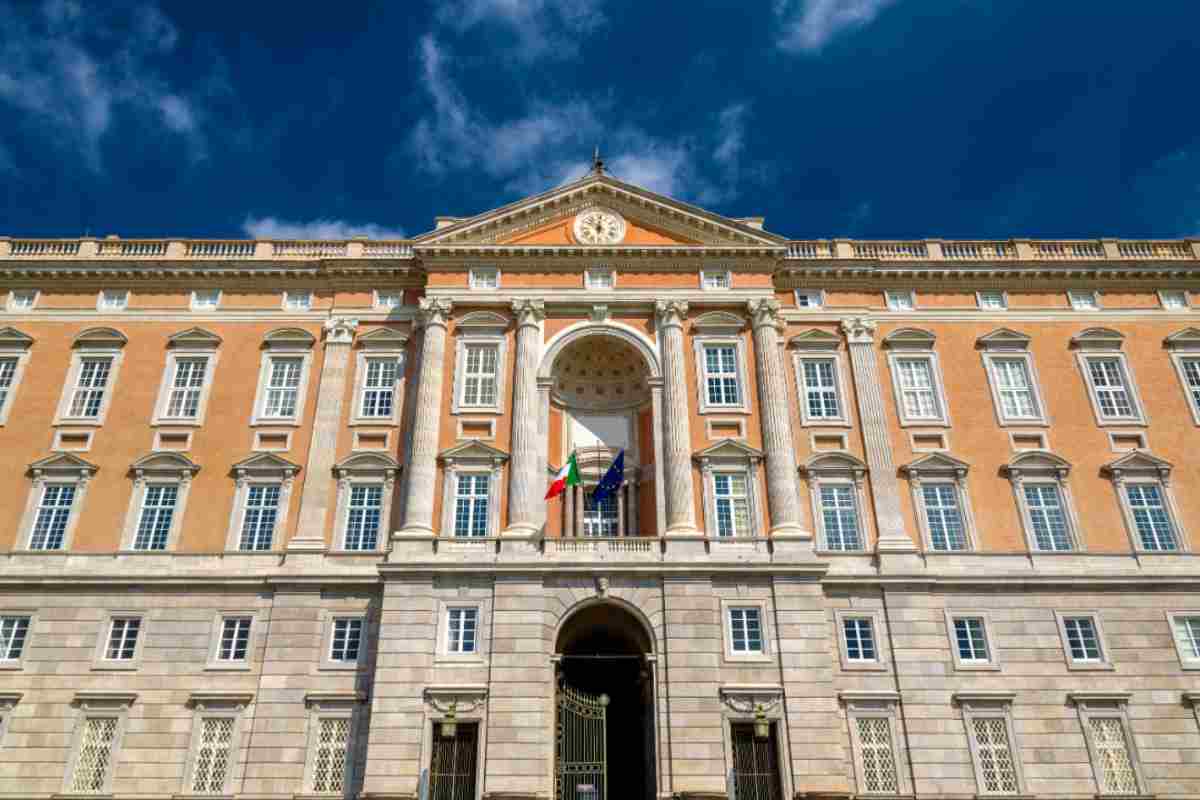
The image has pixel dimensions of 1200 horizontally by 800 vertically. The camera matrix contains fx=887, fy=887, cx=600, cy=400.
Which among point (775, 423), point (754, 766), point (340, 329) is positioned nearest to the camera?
point (754, 766)

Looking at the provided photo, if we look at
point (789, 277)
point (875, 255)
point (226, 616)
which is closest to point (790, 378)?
point (789, 277)

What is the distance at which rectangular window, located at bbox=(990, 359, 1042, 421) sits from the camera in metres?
35.9

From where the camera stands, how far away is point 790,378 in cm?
3666

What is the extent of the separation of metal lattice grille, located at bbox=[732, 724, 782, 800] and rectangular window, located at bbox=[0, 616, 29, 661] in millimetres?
25111

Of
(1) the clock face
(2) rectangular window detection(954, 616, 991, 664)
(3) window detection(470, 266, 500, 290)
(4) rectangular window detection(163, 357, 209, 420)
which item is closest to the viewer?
(2) rectangular window detection(954, 616, 991, 664)

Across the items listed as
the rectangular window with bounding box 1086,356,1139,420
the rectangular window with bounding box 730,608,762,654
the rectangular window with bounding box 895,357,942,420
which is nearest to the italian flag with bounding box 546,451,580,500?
the rectangular window with bounding box 730,608,762,654

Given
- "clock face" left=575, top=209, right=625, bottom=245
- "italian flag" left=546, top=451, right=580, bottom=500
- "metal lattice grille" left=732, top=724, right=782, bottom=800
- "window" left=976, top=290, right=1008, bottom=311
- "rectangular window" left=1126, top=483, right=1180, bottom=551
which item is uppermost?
"clock face" left=575, top=209, right=625, bottom=245

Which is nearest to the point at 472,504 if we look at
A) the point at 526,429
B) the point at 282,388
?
the point at 526,429

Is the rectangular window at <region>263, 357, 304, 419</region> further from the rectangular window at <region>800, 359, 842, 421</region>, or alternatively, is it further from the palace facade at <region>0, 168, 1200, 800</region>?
the rectangular window at <region>800, 359, 842, 421</region>

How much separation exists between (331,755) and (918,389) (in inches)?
1034

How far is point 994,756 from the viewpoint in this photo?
29.8m

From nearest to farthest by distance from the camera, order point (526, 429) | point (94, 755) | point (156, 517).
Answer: point (94, 755), point (156, 517), point (526, 429)

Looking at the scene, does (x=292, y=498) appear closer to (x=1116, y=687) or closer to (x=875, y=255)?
(x=875, y=255)

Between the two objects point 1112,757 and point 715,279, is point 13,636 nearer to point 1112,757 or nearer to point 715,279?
point 715,279
